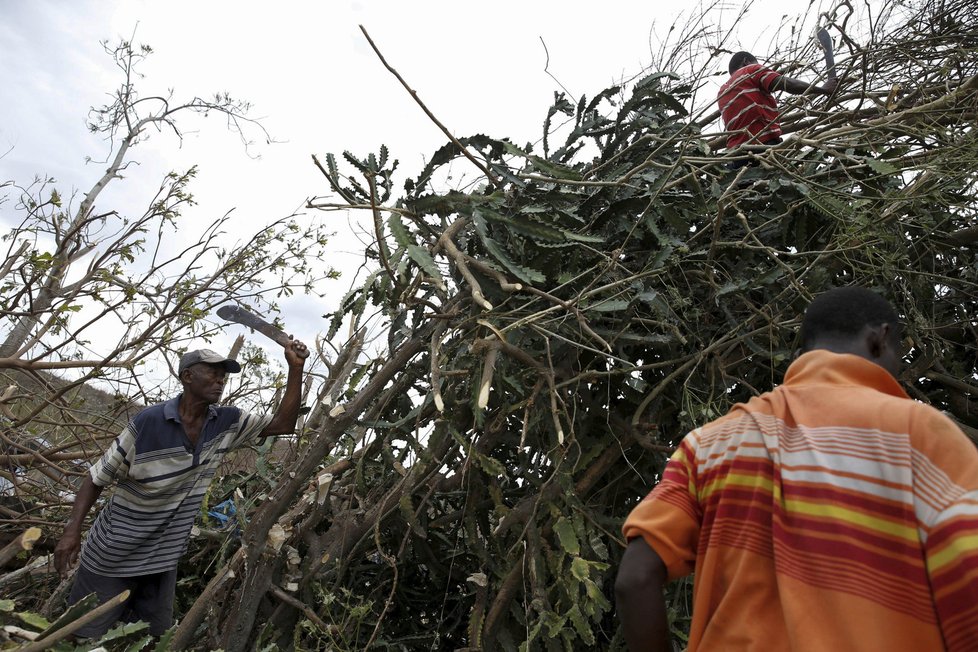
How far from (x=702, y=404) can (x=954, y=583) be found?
1.57 meters

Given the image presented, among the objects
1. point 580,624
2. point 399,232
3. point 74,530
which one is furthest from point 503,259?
point 74,530

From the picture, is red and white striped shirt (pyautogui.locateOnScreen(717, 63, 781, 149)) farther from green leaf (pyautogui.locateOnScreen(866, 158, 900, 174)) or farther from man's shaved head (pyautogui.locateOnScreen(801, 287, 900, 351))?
man's shaved head (pyautogui.locateOnScreen(801, 287, 900, 351))

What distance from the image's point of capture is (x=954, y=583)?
1156mm

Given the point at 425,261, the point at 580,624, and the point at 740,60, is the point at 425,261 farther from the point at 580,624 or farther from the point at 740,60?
the point at 740,60

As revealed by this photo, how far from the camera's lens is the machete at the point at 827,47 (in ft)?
11.7

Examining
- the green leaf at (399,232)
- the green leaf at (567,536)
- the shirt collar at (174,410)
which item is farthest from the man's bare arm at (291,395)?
the green leaf at (567,536)

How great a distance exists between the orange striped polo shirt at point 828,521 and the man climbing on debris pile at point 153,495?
8.06 ft

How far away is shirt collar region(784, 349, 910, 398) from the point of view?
1.42 m

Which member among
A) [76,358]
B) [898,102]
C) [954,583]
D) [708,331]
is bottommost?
[954,583]

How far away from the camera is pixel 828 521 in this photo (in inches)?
49.9

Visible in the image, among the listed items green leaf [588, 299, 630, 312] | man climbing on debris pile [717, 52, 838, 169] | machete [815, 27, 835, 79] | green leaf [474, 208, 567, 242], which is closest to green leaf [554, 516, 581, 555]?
green leaf [588, 299, 630, 312]

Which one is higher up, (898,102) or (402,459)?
(898,102)

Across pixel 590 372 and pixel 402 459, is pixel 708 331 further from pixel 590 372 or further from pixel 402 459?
pixel 402 459

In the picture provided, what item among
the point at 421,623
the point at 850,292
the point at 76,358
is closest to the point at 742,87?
the point at 850,292
